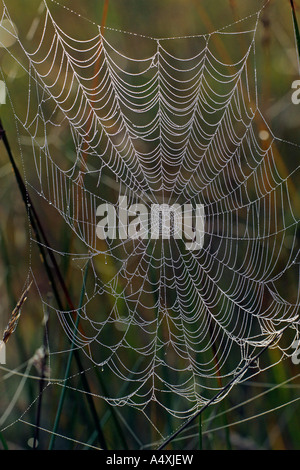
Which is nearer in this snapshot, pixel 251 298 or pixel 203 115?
pixel 251 298

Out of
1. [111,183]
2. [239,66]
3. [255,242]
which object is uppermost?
[239,66]

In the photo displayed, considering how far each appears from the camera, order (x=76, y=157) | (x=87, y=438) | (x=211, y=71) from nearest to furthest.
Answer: (x=87, y=438) < (x=76, y=157) < (x=211, y=71)

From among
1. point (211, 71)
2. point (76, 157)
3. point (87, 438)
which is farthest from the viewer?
point (211, 71)

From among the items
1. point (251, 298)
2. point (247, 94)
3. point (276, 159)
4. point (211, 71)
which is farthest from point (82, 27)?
point (251, 298)

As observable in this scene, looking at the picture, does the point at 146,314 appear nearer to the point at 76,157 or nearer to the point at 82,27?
the point at 76,157

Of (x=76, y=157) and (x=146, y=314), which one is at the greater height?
(x=76, y=157)

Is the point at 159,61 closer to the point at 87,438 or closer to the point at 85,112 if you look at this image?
the point at 85,112
